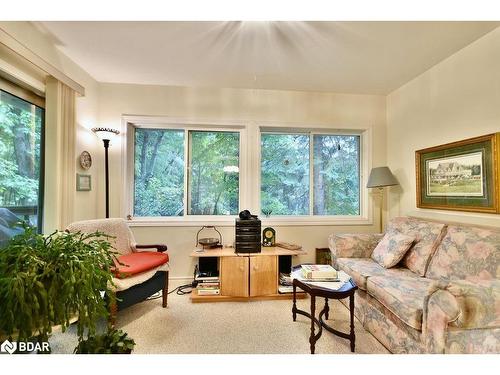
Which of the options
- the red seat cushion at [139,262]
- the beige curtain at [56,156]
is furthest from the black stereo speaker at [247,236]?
the beige curtain at [56,156]

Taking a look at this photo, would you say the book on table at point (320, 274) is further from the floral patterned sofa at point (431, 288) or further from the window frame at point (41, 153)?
the window frame at point (41, 153)

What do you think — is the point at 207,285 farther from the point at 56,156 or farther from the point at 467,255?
the point at 467,255

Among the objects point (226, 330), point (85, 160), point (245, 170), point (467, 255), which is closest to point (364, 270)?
point (467, 255)

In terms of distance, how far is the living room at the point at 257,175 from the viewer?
1565 millimetres

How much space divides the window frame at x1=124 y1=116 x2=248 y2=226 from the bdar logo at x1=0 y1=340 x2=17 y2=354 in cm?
192

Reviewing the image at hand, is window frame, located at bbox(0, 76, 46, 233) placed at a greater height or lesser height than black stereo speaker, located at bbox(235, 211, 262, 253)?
greater

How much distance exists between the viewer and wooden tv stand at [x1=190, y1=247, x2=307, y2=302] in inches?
97.2

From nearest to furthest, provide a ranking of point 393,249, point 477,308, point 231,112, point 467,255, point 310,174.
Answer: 1. point 477,308
2. point 467,255
3. point 393,249
4. point 231,112
5. point 310,174

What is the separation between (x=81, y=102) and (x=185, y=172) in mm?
1385

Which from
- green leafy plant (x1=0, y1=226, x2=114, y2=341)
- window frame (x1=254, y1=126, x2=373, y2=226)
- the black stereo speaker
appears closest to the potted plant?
green leafy plant (x1=0, y1=226, x2=114, y2=341)

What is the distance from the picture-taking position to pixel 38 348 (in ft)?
3.24

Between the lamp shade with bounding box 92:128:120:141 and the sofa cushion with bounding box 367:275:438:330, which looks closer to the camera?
the sofa cushion with bounding box 367:275:438:330

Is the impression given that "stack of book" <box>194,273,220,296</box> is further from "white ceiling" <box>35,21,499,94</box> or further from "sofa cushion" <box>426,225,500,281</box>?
"white ceiling" <box>35,21,499,94</box>

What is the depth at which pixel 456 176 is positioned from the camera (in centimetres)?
225
